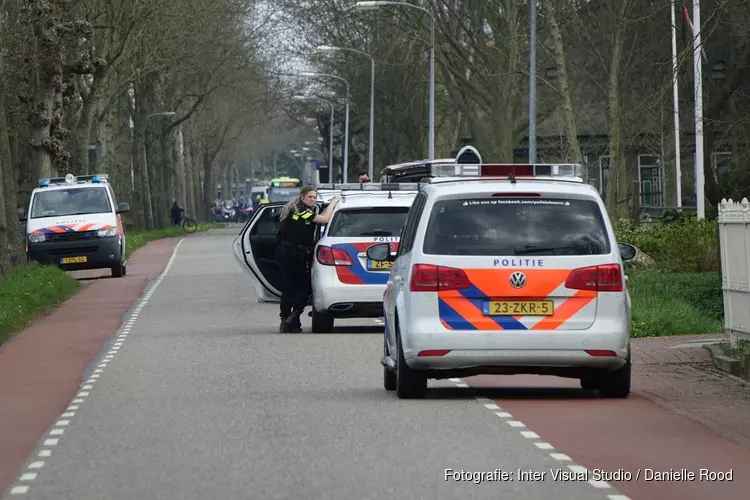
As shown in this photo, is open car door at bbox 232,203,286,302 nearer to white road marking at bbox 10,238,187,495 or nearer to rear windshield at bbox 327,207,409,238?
white road marking at bbox 10,238,187,495

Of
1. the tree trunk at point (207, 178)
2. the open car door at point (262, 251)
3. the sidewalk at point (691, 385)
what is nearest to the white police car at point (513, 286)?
the sidewalk at point (691, 385)

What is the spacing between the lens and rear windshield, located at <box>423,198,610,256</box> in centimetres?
1262

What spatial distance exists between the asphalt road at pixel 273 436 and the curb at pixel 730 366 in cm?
273

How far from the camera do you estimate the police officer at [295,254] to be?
2066 centimetres

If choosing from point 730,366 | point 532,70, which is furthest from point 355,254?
point 532,70

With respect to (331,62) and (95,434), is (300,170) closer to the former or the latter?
(331,62)

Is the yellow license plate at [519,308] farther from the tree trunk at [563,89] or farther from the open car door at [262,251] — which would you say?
the tree trunk at [563,89]

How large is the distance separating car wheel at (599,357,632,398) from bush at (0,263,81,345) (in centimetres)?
960

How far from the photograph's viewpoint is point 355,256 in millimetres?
20219

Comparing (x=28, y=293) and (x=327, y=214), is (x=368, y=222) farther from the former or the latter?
(x=28, y=293)

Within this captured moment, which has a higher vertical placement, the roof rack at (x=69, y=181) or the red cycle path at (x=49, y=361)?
the roof rack at (x=69, y=181)

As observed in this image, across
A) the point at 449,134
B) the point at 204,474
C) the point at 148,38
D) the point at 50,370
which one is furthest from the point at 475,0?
the point at 204,474

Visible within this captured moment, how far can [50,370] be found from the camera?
16984 millimetres

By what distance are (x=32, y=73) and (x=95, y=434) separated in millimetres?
29218
